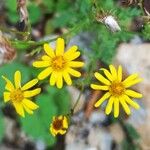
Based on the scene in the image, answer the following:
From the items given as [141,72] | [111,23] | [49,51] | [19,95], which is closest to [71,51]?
[49,51]

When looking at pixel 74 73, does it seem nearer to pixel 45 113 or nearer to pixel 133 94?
pixel 133 94

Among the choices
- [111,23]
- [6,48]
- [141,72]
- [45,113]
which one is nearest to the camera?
[111,23]

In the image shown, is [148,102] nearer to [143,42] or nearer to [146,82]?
[146,82]

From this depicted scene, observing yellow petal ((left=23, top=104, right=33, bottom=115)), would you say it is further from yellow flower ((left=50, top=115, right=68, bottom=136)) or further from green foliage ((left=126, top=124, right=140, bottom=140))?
green foliage ((left=126, top=124, right=140, bottom=140))

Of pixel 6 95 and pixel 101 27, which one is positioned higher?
pixel 101 27

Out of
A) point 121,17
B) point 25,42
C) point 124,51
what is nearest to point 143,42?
point 124,51

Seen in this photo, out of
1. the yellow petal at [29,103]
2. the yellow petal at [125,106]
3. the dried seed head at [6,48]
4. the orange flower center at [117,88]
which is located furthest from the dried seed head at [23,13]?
the yellow petal at [125,106]
